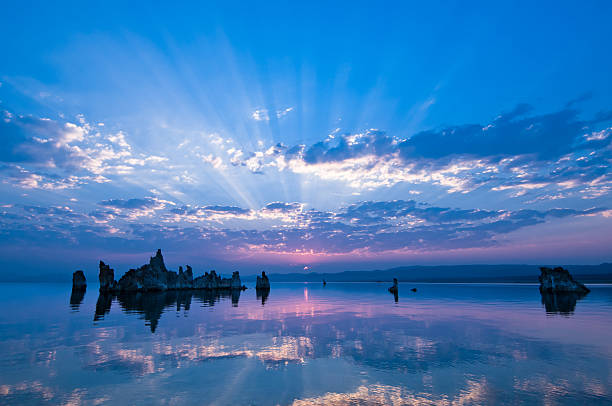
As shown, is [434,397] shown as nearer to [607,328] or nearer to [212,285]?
[607,328]

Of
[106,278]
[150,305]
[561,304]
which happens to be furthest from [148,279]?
[561,304]

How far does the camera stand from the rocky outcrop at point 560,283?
83.9 meters

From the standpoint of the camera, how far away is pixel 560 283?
8494 centimetres

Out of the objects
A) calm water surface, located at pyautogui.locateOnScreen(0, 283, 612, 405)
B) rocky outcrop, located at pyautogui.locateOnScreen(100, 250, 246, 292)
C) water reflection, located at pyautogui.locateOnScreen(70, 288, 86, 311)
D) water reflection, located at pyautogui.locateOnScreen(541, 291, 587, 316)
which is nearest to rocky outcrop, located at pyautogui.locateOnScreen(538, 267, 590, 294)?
water reflection, located at pyautogui.locateOnScreen(541, 291, 587, 316)

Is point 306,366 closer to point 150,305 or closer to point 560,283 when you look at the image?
point 150,305

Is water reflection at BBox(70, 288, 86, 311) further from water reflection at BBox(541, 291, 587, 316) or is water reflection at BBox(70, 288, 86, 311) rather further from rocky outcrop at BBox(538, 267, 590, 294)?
rocky outcrop at BBox(538, 267, 590, 294)

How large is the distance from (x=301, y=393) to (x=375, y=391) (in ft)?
10.6

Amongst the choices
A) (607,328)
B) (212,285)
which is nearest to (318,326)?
(607,328)

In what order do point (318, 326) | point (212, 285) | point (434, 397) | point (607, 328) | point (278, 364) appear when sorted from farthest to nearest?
point (212, 285), point (318, 326), point (607, 328), point (278, 364), point (434, 397)

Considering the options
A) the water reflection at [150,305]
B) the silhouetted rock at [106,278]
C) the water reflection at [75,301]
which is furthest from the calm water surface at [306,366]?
the silhouetted rock at [106,278]

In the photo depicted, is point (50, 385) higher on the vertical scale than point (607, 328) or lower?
higher

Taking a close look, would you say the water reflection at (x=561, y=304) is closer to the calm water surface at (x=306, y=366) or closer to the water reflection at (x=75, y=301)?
the calm water surface at (x=306, y=366)

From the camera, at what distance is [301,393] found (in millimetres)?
13156

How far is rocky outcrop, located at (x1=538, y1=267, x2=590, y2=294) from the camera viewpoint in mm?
83875
